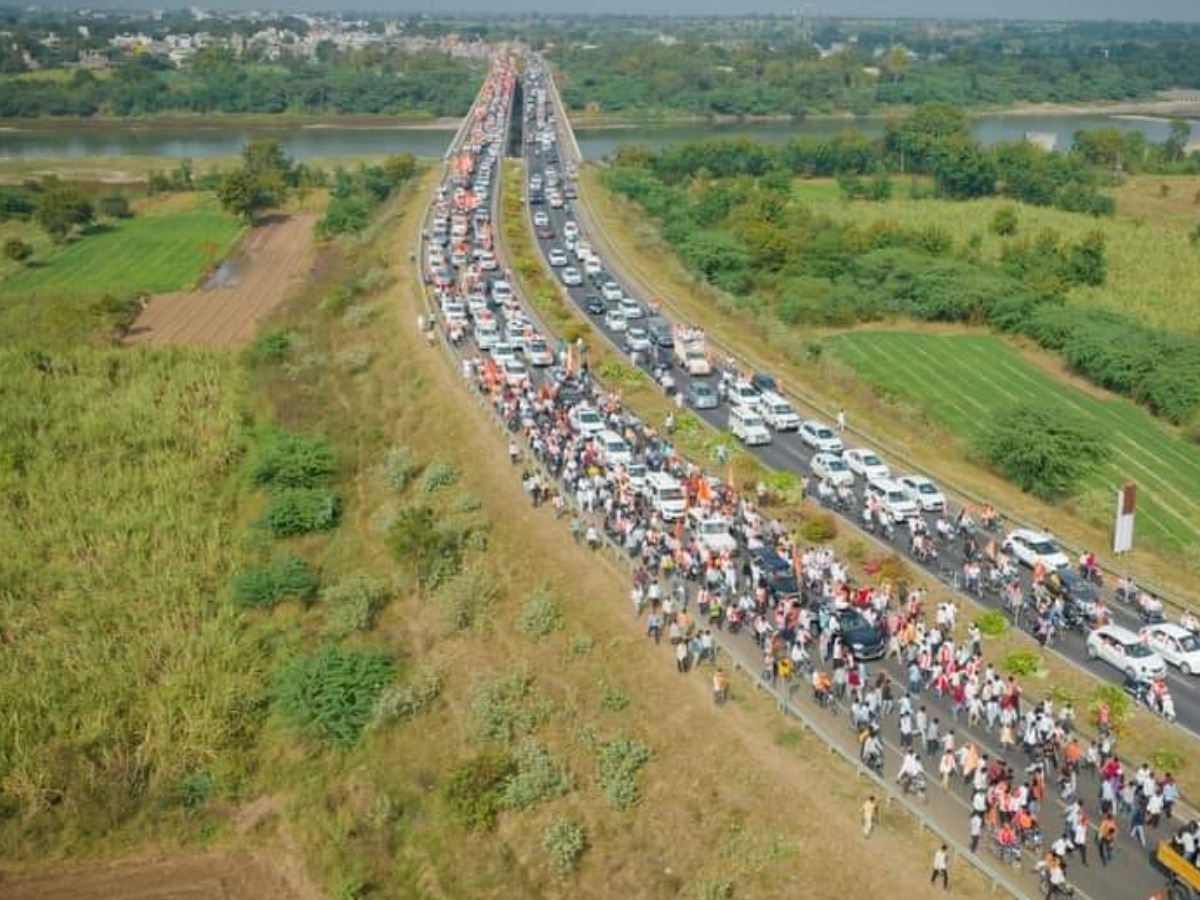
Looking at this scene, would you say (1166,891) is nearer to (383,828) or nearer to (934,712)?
(934,712)

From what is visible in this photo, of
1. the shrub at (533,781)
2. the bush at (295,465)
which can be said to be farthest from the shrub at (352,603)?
the shrub at (533,781)

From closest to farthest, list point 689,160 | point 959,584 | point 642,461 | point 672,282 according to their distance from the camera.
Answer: point 959,584 < point 642,461 < point 672,282 < point 689,160

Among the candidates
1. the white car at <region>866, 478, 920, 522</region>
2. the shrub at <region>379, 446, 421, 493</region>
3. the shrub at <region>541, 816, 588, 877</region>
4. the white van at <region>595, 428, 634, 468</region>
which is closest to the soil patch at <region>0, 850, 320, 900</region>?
the shrub at <region>541, 816, 588, 877</region>

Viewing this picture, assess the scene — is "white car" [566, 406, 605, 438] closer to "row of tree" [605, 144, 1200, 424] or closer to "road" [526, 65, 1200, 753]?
"road" [526, 65, 1200, 753]

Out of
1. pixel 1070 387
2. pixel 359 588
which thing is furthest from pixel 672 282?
pixel 359 588

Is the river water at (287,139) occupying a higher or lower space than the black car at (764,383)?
higher

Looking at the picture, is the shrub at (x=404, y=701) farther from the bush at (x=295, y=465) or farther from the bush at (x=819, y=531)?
the bush at (x=295, y=465)
